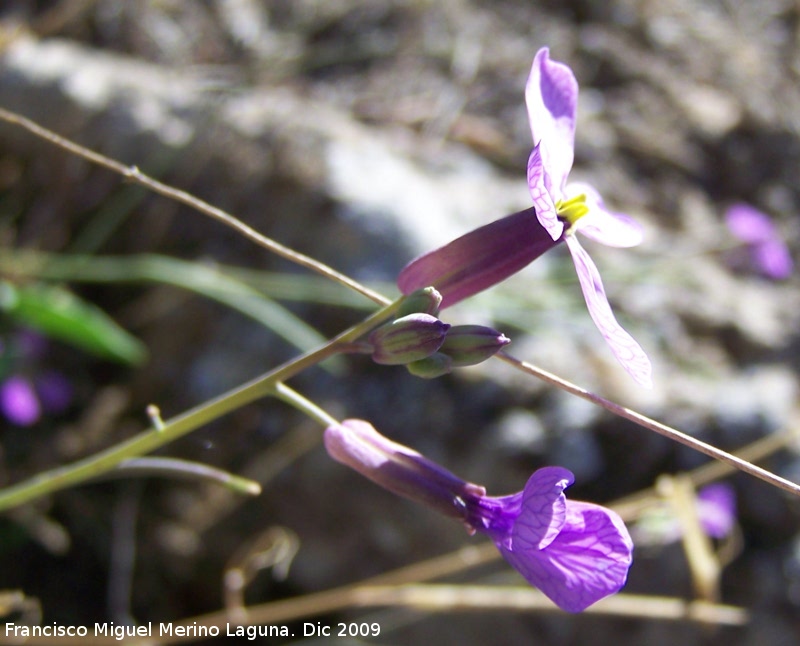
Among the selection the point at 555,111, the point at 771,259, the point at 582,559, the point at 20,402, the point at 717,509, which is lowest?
the point at 582,559

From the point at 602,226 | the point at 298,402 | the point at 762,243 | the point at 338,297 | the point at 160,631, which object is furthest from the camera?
the point at 762,243

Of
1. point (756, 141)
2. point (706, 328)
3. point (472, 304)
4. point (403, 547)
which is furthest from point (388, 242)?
point (756, 141)

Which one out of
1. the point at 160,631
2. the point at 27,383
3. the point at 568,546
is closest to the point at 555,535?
the point at 568,546

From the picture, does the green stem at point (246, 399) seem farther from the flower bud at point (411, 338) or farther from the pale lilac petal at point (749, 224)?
the pale lilac petal at point (749, 224)

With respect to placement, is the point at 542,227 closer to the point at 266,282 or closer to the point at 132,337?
the point at 266,282

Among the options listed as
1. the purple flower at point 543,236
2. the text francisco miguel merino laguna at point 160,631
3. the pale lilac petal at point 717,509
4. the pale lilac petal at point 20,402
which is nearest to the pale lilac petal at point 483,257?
the purple flower at point 543,236

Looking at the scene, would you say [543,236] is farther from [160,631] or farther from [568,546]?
[160,631]
